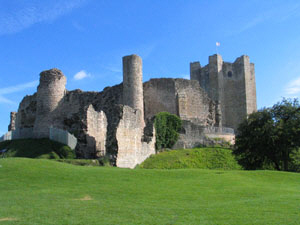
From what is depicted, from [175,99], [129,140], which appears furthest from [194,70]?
[129,140]

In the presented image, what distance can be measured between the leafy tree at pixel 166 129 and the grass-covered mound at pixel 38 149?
7.03m

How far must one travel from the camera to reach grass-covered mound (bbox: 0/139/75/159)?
78.0 ft

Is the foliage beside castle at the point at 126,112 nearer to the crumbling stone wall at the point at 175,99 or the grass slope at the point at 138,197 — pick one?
the crumbling stone wall at the point at 175,99

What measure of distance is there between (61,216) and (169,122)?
76.2 ft

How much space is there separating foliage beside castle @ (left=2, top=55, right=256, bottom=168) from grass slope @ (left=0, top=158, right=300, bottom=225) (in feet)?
20.9

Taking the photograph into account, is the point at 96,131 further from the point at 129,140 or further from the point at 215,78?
the point at 215,78

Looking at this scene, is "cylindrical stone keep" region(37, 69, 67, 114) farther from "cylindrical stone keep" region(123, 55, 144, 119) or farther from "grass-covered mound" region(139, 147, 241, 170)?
"grass-covered mound" region(139, 147, 241, 170)

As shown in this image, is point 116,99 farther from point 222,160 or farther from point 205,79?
point 205,79

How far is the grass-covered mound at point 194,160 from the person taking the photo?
79.1 ft

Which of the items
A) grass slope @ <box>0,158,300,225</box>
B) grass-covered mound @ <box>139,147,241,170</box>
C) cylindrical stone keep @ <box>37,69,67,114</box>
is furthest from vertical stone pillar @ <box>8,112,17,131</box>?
grass slope @ <box>0,158,300,225</box>

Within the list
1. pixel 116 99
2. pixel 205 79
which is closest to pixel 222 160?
pixel 116 99

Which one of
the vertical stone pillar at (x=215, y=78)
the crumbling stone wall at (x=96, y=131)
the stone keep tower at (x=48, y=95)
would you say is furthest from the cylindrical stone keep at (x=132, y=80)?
the vertical stone pillar at (x=215, y=78)

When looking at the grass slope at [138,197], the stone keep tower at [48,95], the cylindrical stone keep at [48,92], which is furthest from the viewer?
the cylindrical stone keep at [48,92]

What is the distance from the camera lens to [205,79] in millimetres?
51906
